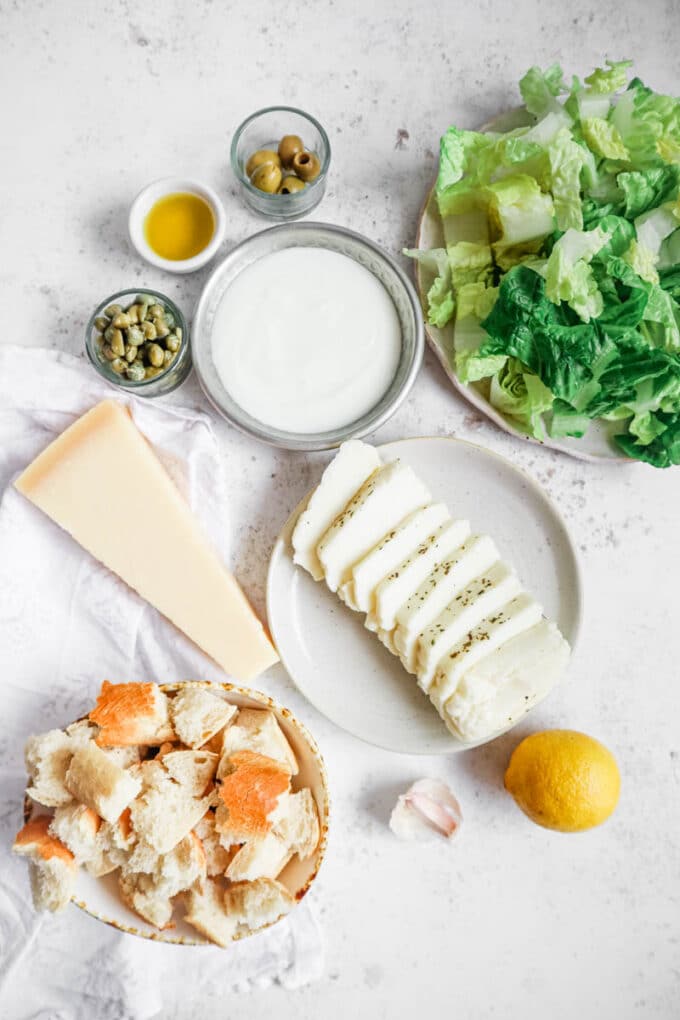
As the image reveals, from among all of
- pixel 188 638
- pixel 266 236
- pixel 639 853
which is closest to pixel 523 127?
pixel 266 236

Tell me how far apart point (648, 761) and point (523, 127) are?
1.43 metres

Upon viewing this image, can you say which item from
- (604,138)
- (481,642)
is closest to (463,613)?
(481,642)

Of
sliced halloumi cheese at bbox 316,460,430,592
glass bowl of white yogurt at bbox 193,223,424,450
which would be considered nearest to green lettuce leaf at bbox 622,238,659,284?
glass bowl of white yogurt at bbox 193,223,424,450

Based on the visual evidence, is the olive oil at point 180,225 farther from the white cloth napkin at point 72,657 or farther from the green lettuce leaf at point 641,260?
the green lettuce leaf at point 641,260

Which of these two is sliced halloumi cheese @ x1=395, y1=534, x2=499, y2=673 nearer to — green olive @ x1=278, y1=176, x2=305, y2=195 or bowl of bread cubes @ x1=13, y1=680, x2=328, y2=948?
bowl of bread cubes @ x1=13, y1=680, x2=328, y2=948

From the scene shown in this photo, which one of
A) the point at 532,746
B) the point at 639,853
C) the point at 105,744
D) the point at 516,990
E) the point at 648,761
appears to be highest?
the point at 105,744

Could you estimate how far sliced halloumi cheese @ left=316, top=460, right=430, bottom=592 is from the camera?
1650mm

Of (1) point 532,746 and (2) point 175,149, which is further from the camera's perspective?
(2) point 175,149

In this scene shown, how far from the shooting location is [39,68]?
1.88 meters

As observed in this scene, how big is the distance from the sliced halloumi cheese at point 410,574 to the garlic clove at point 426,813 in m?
0.40

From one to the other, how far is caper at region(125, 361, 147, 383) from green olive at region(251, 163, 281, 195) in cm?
47

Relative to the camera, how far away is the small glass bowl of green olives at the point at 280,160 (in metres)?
1.76

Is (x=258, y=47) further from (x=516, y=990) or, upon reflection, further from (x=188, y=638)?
(x=516, y=990)

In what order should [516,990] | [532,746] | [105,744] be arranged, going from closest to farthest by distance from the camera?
[105,744] < [532,746] < [516,990]
